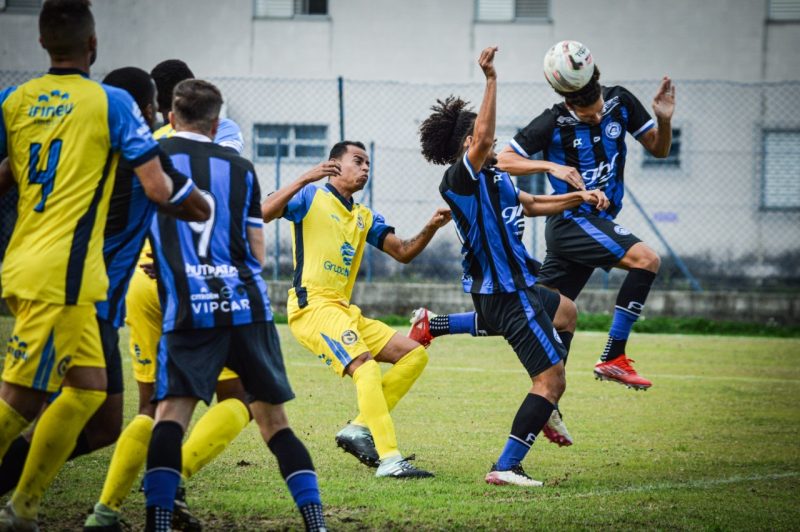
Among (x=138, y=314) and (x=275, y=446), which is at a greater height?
(x=138, y=314)

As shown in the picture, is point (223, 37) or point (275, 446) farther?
point (223, 37)

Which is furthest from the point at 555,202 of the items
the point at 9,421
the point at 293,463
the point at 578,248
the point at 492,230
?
the point at 9,421

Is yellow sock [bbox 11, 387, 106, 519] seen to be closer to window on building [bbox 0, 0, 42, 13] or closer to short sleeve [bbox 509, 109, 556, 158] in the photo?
short sleeve [bbox 509, 109, 556, 158]

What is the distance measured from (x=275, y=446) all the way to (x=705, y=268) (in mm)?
13557

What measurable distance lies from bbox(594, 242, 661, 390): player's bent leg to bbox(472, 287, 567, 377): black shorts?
125 centimetres

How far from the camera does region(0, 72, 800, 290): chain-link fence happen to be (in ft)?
56.2

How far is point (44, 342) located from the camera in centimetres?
438

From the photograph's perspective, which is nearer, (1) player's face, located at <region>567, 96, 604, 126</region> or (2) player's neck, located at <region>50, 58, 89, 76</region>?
(2) player's neck, located at <region>50, 58, 89, 76</region>

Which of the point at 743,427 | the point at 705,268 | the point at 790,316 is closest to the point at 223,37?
the point at 705,268

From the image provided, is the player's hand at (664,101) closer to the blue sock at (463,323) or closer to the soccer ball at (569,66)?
the soccer ball at (569,66)

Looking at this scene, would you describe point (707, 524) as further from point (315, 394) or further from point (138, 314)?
point (315, 394)

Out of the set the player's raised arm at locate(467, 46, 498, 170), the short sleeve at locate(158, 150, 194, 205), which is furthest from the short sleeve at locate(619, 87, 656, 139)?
the short sleeve at locate(158, 150, 194, 205)

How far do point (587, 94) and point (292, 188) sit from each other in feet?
7.59

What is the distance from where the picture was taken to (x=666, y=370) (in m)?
11.7
